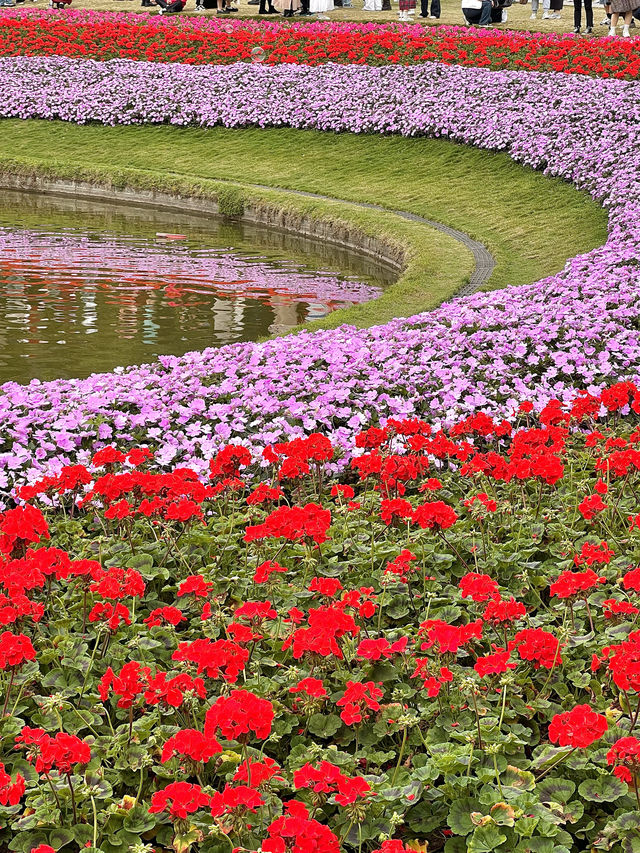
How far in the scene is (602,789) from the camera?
2.88 metres

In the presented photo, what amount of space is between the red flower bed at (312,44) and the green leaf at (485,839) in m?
17.7

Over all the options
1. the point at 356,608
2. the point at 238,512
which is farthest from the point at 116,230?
the point at 356,608

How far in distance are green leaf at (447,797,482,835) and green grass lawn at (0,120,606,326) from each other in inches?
247

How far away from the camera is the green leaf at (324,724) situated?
325cm

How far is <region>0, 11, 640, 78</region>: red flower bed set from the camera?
20.0 m

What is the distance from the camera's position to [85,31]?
24.8 metres

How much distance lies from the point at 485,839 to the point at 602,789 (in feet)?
1.33

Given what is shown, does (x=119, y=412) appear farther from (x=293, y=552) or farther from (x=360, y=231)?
(x=360, y=231)

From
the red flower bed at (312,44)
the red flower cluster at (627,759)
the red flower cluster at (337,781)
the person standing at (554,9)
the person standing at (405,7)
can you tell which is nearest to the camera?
the red flower cluster at (337,781)

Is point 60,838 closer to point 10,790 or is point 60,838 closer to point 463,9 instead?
point 10,790

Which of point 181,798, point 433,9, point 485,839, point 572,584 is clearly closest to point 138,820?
point 181,798

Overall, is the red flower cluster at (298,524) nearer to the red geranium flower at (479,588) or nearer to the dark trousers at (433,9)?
the red geranium flower at (479,588)

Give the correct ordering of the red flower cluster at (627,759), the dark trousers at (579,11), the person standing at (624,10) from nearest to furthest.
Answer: the red flower cluster at (627,759), the person standing at (624,10), the dark trousers at (579,11)

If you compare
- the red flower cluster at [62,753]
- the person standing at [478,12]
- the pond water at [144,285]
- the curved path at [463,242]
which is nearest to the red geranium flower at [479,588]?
the red flower cluster at [62,753]
